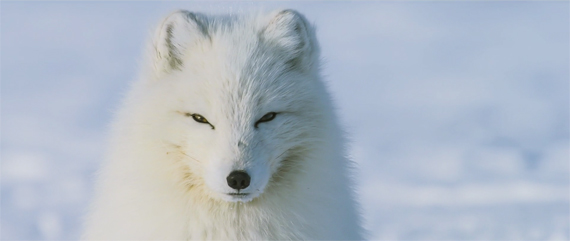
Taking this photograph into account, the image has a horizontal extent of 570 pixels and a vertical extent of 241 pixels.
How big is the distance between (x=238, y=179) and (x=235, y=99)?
1.33 feet

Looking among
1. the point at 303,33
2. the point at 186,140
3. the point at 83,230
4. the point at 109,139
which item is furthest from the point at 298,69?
the point at 83,230

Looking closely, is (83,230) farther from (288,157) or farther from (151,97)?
(288,157)

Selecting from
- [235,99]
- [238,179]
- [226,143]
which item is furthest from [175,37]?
[238,179]

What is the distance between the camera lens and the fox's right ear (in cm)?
383

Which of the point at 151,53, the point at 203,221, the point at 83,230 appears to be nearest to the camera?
the point at 203,221

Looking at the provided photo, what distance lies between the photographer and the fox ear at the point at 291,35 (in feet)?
12.8

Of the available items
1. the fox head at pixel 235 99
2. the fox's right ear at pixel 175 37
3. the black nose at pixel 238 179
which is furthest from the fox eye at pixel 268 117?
the fox's right ear at pixel 175 37

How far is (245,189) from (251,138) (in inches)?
9.9

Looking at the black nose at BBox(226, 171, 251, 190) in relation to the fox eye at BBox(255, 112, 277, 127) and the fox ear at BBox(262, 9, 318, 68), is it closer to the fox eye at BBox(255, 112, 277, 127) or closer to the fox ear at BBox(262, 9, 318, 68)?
the fox eye at BBox(255, 112, 277, 127)

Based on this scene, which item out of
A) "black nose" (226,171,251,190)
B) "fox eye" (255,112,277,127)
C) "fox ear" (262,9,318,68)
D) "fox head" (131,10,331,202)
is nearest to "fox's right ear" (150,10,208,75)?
"fox head" (131,10,331,202)

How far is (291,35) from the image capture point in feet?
12.9

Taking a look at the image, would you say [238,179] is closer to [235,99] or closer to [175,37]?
[235,99]

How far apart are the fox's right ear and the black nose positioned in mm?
814

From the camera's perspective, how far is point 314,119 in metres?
3.76
